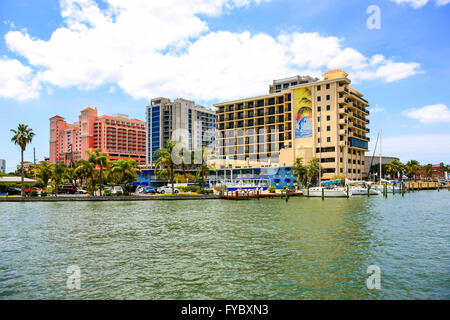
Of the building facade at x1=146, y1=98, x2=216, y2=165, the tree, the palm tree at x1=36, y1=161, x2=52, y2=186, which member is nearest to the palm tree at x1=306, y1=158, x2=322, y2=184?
the palm tree at x1=36, y1=161, x2=52, y2=186

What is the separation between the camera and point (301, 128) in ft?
335

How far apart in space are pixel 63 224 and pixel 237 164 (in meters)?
89.8

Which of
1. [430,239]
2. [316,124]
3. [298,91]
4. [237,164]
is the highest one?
[298,91]

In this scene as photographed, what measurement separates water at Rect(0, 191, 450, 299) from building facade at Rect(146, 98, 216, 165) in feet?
496

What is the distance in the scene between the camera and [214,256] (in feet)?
54.1

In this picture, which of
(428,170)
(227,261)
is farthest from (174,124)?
(227,261)

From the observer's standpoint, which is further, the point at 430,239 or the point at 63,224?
the point at 63,224

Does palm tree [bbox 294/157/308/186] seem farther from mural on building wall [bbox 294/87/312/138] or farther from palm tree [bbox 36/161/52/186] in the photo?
palm tree [bbox 36/161/52/186]

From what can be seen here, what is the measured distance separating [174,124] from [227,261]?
6573 inches

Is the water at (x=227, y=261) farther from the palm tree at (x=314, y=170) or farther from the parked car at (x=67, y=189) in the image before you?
the palm tree at (x=314, y=170)

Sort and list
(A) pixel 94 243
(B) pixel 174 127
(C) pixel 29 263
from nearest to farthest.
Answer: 1. (C) pixel 29 263
2. (A) pixel 94 243
3. (B) pixel 174 127
